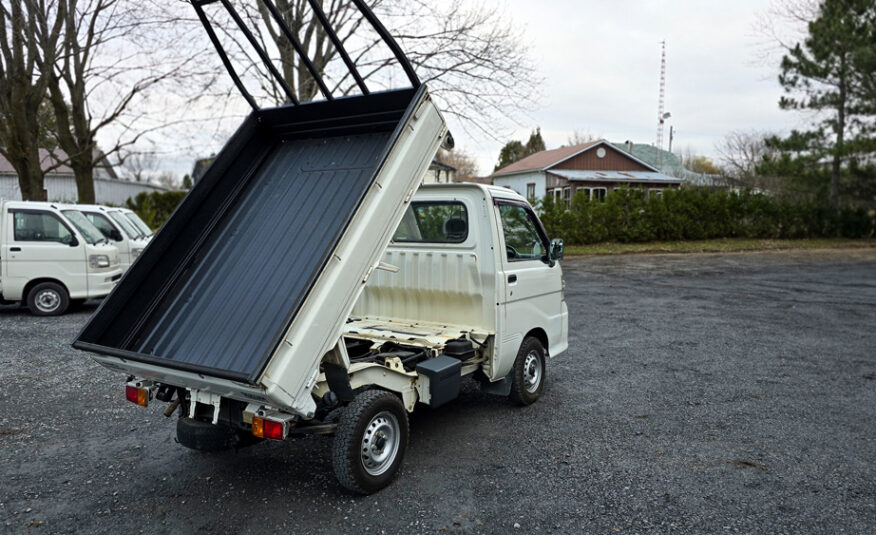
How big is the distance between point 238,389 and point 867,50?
90.1ft

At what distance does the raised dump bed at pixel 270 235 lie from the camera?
12.0 feet

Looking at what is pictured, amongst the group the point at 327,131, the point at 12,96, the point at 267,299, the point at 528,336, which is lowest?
the point at 528,336

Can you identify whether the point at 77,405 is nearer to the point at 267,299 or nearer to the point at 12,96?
the point at 267,299

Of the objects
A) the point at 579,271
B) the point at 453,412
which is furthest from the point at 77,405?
the point at 579,271

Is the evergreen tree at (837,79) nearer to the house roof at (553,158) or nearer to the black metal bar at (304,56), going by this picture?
the house roof at (553,158)

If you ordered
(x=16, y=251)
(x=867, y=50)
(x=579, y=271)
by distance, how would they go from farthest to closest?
(x=867, y=50) < (x=579, y=271) < (x=16, y=251)

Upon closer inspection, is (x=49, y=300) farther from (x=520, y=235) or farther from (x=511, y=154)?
(x=511, y=154)

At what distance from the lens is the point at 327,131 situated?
470 centimetres

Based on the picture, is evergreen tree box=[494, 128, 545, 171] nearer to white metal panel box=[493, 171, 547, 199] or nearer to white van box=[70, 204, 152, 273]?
white metal panel box=[493, 171, 547, 199]

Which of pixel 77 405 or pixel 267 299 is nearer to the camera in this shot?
pixel 267 299

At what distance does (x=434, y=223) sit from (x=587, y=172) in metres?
33.0

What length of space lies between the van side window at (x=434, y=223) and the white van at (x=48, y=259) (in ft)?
22.1

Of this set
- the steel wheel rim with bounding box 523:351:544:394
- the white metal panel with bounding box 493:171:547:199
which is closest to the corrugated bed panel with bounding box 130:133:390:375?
the steel wheel rim with bounding box 523:351:544:394

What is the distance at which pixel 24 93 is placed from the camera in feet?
54.2
